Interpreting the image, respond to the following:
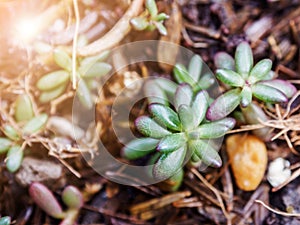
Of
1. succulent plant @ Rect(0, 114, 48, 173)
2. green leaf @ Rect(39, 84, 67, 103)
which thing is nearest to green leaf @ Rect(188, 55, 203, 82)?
green leaf @ Rect(39, 84, 67, 103)

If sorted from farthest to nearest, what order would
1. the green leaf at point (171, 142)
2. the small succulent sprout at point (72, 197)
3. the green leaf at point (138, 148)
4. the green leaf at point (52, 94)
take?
the green leaf at point (52, 94) → the small succulent sprout at point (72, 197) → the green leaf at point (138, 148) → the green leaf at point (171, 142)

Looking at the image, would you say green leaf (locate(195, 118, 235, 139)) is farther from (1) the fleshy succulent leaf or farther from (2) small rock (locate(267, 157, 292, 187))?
(2) small rock (locate(267, 157, 292, 187))

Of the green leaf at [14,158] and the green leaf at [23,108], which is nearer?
the green leaf at [14,158]

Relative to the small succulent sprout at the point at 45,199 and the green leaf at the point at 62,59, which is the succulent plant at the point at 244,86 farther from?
the small succulent sprout at the point at 45,199

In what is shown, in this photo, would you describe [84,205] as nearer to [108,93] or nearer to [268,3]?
[108,93]

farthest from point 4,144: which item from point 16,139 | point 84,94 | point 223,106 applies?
point 223,106

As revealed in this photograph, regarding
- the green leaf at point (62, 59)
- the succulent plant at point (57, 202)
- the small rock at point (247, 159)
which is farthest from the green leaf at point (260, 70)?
the succulent plant at point (57, 202)

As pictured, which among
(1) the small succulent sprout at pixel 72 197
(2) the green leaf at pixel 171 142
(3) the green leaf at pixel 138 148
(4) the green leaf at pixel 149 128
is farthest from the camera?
(1) the small succulent sprout at pixel 72 197

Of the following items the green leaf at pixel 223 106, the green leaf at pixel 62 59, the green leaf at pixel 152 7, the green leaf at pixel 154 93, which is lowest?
the green leaf at pixel 223 106
